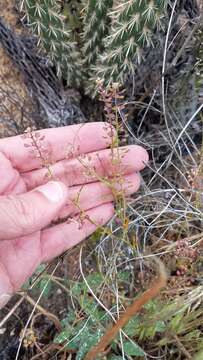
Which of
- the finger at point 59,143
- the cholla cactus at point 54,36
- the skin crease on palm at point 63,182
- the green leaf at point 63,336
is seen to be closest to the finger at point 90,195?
the skin crease on palm at point 63,182

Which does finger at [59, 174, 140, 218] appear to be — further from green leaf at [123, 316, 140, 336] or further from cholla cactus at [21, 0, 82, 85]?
cholla cactus at [21, 0, 82, 85]

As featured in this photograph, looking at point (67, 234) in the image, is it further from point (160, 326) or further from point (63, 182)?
point (160, 326)

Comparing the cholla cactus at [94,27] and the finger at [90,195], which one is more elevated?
the cholla cactus at [94,27]

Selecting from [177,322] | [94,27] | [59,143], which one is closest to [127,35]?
[94,27]

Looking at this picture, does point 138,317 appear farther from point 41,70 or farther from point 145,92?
point 41,70

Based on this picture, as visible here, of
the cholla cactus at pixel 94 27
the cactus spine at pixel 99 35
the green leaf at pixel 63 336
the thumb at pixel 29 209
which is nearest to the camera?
the thumb at pixel 29 209

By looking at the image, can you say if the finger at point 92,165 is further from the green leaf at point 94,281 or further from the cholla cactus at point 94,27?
the cholla cactus at point 94,27

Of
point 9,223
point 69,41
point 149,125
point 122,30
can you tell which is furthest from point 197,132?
point 9,223

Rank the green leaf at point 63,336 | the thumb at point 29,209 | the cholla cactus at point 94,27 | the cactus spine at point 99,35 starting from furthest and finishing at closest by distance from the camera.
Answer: the cholla cactus at point 94,27 < the cactus spine at point 99,35 < the green leaf at point 63,336 < the thumb at point 29,209
